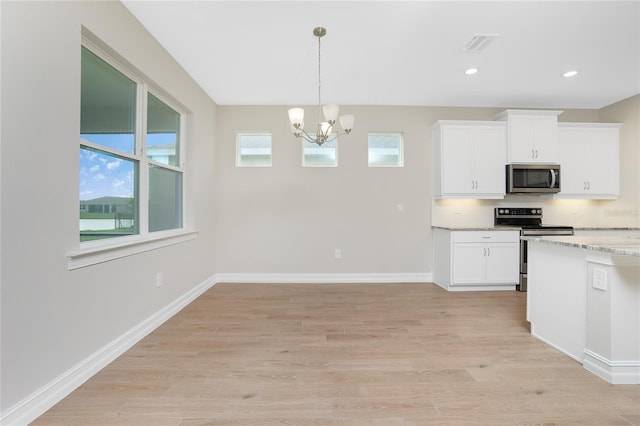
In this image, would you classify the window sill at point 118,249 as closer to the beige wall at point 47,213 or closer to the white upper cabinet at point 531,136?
the beige wall at point 47,213

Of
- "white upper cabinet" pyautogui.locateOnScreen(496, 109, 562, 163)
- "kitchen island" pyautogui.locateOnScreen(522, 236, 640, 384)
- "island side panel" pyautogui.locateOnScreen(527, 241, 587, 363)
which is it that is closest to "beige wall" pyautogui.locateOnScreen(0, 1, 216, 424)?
"kitchen island" pyautogui.locateOnScreen(522, 236, 640, 384)

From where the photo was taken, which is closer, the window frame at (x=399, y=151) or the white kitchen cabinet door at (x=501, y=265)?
the white kitchen cabinet door at (x=501, y=265)

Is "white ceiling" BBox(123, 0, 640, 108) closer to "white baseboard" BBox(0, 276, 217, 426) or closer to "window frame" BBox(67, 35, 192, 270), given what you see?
"window frame" BBox(67, 35, 192, 270)

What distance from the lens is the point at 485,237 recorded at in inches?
159

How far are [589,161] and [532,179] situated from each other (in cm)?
107

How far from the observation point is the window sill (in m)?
1.84

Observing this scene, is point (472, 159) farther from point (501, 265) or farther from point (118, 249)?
point (118, 249)

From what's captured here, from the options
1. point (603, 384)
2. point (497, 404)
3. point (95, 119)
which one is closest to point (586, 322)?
point (603, 384)

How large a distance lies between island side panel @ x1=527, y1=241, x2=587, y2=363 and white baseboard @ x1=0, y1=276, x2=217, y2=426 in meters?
3.50

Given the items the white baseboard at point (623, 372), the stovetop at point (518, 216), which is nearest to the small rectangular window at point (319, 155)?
the stovetop at point (518, 216)

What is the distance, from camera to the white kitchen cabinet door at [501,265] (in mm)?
4031

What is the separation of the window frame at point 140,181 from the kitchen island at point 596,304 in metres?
3.42

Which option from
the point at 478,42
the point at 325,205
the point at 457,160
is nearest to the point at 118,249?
the point at 325,205

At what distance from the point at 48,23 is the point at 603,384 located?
161 inches
